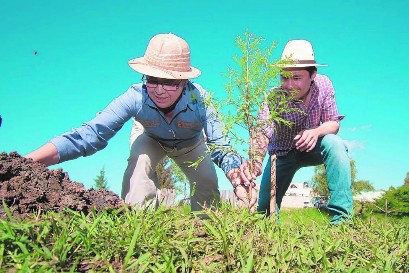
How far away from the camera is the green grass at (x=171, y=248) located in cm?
205

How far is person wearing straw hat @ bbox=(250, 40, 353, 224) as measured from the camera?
4434 mm

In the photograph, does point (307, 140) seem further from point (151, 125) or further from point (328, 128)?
point (151, 125)

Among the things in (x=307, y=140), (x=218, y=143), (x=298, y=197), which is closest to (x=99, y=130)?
(x=218, y=143)

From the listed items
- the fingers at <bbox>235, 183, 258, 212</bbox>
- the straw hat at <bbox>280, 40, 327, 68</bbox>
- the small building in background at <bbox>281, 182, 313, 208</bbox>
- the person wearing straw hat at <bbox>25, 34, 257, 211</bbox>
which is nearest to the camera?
the fingers at <bbox>235, 183, 258, 212</bbox>

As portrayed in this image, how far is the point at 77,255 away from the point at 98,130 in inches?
104

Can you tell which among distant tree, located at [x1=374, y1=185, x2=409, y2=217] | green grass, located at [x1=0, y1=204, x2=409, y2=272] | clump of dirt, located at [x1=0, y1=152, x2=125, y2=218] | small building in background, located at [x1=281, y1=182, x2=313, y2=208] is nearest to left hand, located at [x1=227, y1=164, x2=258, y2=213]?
green grass, located at [x1=0, y1=204, x2=409, y2=272]

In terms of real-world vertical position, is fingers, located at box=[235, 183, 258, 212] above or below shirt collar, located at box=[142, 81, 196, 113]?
below

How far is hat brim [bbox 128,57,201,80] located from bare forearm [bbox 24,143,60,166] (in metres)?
1.13

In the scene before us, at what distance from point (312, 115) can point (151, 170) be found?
85.4 inches

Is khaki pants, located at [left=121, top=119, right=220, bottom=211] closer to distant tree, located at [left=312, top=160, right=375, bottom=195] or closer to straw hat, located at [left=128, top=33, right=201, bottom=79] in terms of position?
straw hat, located at [left=128, top=33, right=201, bottom=79]

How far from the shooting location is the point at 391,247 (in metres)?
2.96

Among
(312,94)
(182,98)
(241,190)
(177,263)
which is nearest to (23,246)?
(177,263)

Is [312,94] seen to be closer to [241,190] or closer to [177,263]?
[241,190]

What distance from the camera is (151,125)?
16.5 ft
